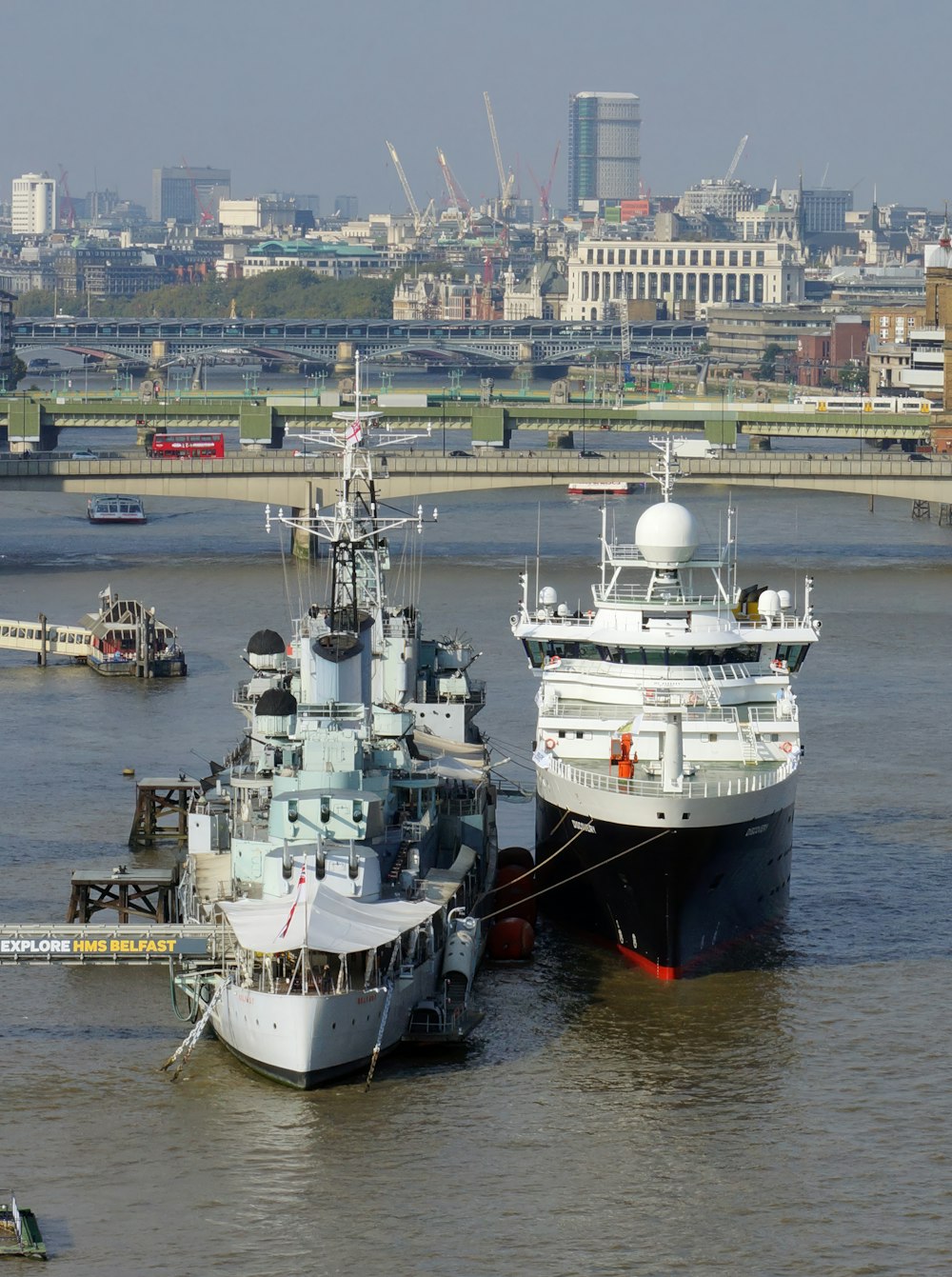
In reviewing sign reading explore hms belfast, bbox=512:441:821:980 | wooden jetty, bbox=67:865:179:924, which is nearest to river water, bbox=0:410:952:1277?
sign reading explore hms belfast, bbox=512:441:821:980

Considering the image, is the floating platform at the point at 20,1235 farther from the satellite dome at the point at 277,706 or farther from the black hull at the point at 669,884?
Answer: the black hull at the point at 669,884

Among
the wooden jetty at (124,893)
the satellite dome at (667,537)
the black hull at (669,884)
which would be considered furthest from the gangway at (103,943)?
the satellite dome at (667,537)

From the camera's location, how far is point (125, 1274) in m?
Result: 25.4

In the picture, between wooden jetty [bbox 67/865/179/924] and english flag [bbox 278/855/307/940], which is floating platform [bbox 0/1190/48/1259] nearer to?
english flag [bbox 278/855/307/940]

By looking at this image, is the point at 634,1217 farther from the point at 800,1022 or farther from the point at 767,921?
the point at 767,921

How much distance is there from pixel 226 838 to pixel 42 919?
3.65 metres

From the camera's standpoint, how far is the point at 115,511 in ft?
315

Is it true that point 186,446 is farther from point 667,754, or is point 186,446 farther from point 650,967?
point 650,967

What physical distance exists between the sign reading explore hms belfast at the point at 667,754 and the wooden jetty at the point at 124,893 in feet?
18.2

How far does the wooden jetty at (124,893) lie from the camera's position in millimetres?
35750

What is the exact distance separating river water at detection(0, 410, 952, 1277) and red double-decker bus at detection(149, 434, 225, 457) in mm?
58037

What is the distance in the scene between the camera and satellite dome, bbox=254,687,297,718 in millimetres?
35938

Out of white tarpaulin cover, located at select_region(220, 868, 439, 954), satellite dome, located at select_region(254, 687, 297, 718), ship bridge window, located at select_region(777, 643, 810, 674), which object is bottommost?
white tarpaulin cover, located at select_region(220, 868, 439, 954)

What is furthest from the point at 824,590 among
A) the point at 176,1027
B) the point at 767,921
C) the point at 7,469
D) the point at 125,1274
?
the point at 125,1274
